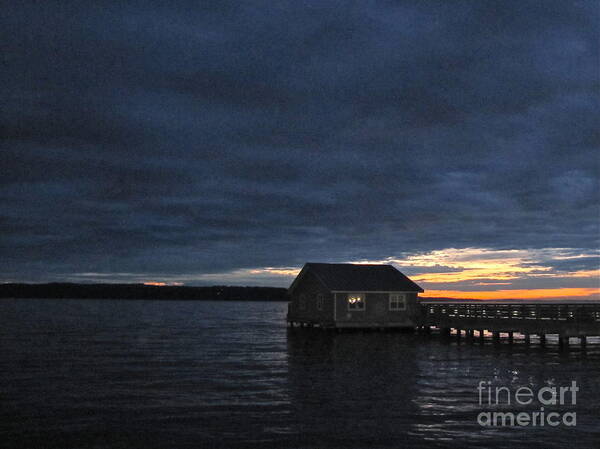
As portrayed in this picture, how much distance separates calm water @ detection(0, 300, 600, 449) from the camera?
1762 centimetres

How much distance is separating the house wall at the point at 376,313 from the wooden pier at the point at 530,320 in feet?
9.89

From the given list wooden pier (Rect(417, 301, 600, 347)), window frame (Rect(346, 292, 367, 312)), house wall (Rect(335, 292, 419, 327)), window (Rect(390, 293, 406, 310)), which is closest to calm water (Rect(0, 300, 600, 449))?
wooden pier (Rect(417, 301, 600, 347))

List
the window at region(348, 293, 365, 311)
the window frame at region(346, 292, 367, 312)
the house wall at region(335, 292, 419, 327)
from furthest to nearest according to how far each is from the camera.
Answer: the window at region(348, 293, 365, 311) → the window frame at region(346, 292, 367, 312) → the house wall at region(335, 292, 419, 327)

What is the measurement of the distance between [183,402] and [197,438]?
5.44 m

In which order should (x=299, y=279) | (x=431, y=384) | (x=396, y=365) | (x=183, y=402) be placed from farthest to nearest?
(x=299, y=279)
(x=396, y=365)
(x=431, y=384)
(x=183, y=402)

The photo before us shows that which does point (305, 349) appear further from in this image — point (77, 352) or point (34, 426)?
point (34, 426)

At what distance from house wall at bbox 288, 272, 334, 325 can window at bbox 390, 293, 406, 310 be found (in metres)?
6.02

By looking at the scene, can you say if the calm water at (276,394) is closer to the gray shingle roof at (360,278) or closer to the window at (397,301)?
the gray shingle roof at (360,278)

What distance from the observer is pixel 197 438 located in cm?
1736

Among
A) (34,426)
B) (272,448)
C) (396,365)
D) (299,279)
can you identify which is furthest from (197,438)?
(299,279)

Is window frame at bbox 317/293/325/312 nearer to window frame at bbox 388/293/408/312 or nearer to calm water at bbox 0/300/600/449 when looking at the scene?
window frame at bbox 388/293/408/312

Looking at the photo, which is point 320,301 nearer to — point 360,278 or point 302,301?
point 360,278

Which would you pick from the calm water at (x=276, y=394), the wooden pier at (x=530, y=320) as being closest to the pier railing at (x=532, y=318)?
the wooden pier at (x=530, y=320)

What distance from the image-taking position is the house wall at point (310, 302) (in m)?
57.3
